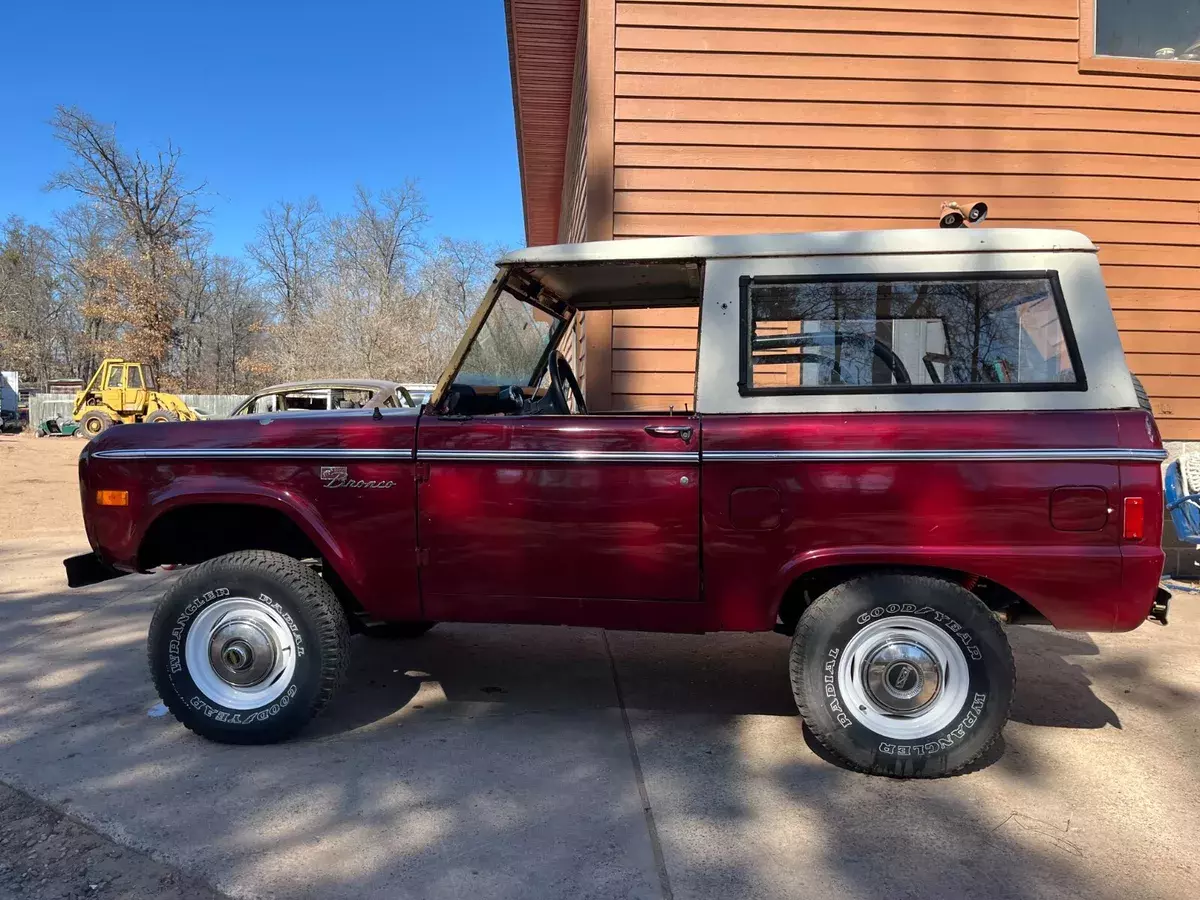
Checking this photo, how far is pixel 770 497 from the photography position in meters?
2.92

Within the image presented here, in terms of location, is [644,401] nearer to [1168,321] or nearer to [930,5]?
[930,5]

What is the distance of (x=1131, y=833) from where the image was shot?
8.53 ft

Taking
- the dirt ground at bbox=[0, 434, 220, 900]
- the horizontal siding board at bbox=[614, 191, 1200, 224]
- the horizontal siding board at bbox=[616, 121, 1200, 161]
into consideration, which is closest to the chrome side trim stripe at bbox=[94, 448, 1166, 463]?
the dirt ground at bbox=[0, 434, 220, 900]

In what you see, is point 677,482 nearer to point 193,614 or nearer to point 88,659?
point 193,614

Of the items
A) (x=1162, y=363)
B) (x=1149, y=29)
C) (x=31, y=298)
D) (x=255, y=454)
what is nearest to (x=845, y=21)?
(x=1149, y=29)

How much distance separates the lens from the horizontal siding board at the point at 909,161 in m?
Answer: 6.27

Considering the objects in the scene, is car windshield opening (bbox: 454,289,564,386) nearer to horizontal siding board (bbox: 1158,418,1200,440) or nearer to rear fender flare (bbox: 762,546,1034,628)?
rear fender flare (bbox: 762,546,1034,628)

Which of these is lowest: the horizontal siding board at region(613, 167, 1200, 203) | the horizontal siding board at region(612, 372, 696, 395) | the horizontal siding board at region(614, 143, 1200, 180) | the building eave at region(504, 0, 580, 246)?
the horizontal siding board at region(612, 372, 696, 395)

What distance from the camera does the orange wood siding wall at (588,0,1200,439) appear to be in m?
6.24

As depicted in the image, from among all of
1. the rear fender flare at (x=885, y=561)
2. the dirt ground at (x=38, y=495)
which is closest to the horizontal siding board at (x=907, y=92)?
the rear fender flare at (x=885, y=561)

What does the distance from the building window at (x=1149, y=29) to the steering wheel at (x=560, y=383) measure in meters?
5.80

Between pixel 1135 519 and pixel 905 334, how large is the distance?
101cm

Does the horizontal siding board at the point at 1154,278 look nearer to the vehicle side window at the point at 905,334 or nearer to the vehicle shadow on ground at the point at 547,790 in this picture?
the vehicle shadow on ground at the point at 547,790

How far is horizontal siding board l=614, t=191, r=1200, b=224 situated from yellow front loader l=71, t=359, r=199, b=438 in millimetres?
22033
